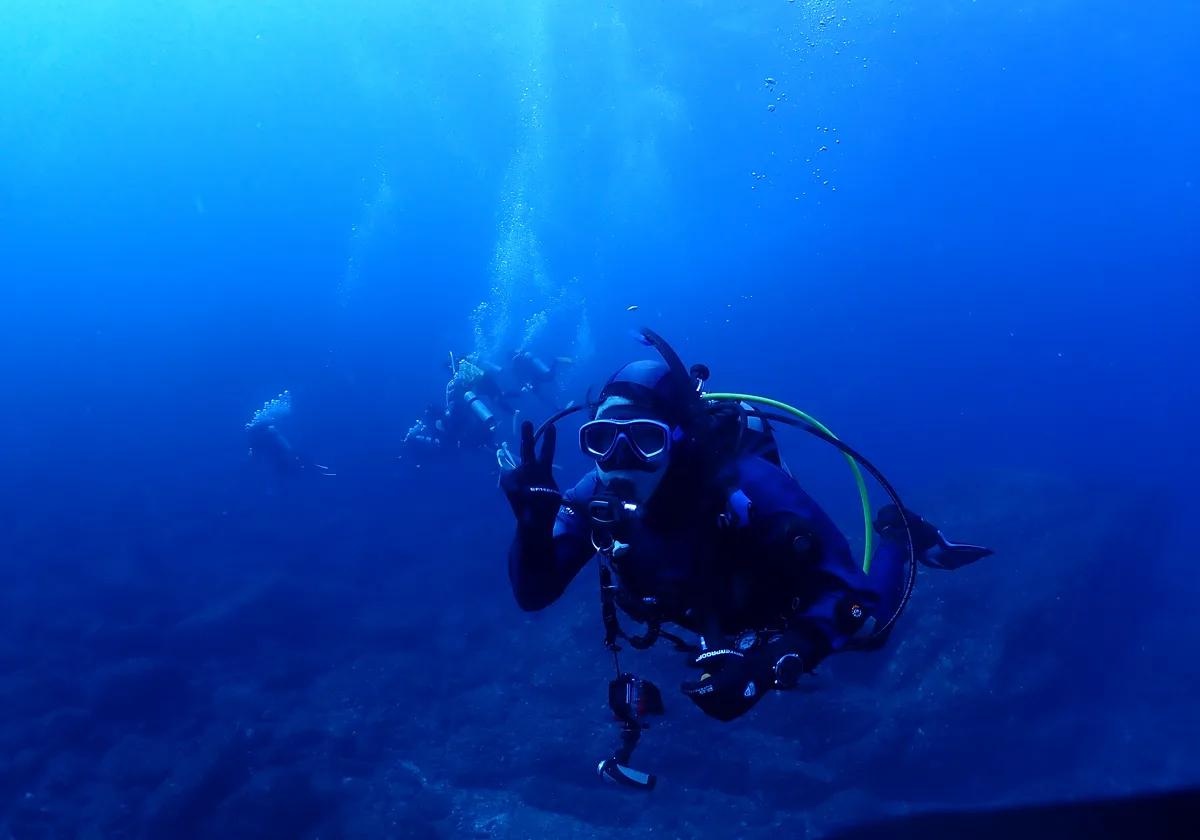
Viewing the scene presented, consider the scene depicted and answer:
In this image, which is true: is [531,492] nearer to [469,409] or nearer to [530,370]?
[469,409]

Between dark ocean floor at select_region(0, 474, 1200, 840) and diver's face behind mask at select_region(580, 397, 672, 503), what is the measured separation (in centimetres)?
804

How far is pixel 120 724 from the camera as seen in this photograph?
39.3 ft

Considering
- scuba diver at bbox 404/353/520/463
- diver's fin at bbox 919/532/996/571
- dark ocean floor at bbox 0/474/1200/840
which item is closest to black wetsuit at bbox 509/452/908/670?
diver's fin at bbox 919/532/996/571

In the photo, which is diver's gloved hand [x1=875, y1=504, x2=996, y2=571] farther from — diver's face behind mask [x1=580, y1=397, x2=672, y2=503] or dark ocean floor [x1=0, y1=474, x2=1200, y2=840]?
dark ocean floor [x1=0, y1=474, x2=1200, y2=840]

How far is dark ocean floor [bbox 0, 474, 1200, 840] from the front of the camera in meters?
9.59

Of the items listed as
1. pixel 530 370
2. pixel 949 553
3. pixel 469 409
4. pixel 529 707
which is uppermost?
pixel 530 370

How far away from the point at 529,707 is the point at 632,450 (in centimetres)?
1028

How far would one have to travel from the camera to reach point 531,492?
3.17 meters

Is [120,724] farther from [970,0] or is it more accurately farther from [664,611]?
[970,0]

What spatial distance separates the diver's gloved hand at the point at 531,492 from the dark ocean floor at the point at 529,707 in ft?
25.5

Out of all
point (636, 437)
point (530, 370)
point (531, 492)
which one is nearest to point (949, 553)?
point (636, 437)

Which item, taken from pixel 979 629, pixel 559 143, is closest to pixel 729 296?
pixel 559 143

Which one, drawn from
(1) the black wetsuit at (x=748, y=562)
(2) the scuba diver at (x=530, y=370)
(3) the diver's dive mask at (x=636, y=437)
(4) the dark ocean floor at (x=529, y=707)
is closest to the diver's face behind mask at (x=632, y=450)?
(3) the diver's dive mask at (x=636, y=437)

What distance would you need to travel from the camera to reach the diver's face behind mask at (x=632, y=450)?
2.89 m
